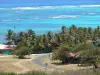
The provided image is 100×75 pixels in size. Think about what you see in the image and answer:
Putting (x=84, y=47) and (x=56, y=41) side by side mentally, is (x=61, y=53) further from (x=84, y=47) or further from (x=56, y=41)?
(x=56, y=41)

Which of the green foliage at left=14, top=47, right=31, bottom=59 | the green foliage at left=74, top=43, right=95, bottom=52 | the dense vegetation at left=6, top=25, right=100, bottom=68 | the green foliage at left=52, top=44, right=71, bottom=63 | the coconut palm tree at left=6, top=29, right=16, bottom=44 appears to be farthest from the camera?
the coconut palm tree at left=6, top=29, right=16, bottom=44

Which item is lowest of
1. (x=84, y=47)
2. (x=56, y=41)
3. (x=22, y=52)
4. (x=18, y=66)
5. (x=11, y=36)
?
(x=18, y=66)

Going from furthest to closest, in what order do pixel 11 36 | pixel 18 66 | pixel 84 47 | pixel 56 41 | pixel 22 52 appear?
pixel 11 36
pixel 56 41
pixel 22 52
pixel 84 47
pixel 18 66

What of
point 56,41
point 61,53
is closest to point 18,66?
point 61,53

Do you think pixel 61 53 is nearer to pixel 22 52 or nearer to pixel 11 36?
pixel 22 52

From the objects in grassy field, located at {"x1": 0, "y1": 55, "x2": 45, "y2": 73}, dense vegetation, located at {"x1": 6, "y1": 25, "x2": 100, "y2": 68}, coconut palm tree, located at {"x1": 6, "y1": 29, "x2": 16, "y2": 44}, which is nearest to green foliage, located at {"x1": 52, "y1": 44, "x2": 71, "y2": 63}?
dense vegetation, located at {"x1": 6, "y1": 25, "x2": 100, "y2": 68}

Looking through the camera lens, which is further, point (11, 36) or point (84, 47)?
point (11, 36)

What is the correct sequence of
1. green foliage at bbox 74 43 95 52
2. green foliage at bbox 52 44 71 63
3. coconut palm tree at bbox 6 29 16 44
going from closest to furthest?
green foliage at bbox 74 43 95 52 < green foliage at bbox 52 44 71 63 < coconut palm tree at bbox 6 29 16 44

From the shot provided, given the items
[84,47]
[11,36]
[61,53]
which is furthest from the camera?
[11,36]

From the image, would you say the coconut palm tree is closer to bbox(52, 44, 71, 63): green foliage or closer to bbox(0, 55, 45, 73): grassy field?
bbox(52, 44, 71, 63): green foliage

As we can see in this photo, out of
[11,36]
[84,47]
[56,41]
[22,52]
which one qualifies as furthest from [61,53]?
[11,36]

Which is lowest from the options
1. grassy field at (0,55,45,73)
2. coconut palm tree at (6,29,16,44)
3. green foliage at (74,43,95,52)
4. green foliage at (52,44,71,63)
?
grassy field at (0,55,45,73)

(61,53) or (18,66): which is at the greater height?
(61,53)
